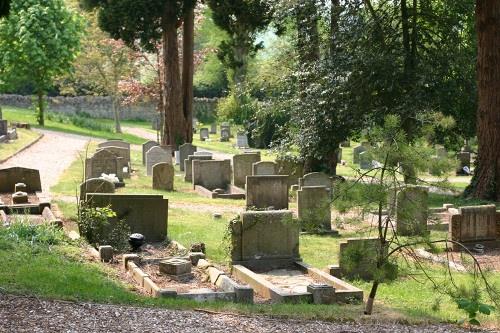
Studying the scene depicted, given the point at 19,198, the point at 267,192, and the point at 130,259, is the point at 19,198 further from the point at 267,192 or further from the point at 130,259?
the point at 130,259

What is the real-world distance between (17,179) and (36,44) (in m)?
28.6

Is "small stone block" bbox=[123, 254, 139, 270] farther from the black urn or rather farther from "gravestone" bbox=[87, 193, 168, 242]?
"gravestone" bbox=[87, 193, 168, 242]

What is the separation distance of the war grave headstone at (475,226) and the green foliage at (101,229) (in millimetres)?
6029

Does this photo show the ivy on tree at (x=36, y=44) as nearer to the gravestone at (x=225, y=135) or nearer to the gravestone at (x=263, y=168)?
the gravestone at (x=225, y=135)

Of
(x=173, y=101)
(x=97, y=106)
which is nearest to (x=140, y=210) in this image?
(x=173, y=101)

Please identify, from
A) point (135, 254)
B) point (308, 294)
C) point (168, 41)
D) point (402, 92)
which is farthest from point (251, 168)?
point (308, 294)

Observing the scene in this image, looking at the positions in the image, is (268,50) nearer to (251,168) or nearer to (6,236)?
(251,168)

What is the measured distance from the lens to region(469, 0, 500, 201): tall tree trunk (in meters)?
21.9

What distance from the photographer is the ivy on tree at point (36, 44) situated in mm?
47031

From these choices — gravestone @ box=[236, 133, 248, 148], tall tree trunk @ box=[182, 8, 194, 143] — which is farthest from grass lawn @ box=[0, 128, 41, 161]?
gravestone @ box=[236, 133, 248, 148]

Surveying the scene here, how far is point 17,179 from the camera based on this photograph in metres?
20.0

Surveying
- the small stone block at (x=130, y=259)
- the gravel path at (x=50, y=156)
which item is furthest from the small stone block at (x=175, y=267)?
the gravel path at (x=50, y=156)

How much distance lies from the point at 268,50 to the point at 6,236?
58.5 m

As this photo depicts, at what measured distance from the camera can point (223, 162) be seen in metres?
24.9
